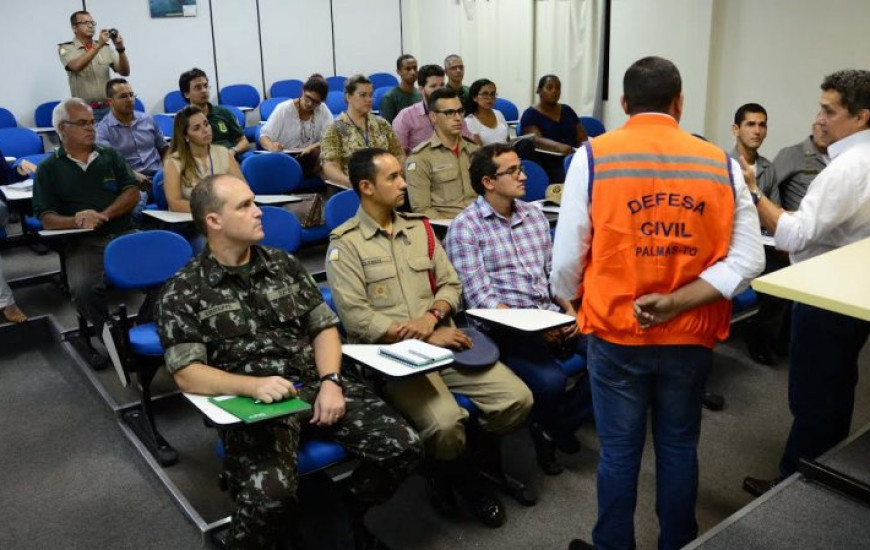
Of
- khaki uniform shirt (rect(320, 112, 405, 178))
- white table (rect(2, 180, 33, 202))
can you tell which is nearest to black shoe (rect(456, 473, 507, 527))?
khaki uniform shirt (rect(320, 112, 405, 178))

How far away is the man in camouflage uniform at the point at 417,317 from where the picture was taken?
2520mm

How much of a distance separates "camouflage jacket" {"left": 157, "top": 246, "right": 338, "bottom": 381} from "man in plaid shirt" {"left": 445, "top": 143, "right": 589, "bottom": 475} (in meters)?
0.74

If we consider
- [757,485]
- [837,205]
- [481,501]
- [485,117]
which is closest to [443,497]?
[481,501]

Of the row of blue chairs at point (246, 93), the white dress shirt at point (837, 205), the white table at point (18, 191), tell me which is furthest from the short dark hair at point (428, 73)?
the white dress shirt at point (837, 205)

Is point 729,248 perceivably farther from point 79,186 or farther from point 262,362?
point 79,186

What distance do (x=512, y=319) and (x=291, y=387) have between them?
846 mm

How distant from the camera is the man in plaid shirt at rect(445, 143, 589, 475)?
289cm

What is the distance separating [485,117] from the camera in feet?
18.7

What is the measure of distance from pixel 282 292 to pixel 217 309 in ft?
0.72

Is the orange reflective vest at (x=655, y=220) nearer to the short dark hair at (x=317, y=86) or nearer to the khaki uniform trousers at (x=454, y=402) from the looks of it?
the khaki uniform trousers at (x=454, y=402)

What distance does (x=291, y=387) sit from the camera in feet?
7.00

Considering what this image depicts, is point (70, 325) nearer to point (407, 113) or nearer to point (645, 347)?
point (407, 113)

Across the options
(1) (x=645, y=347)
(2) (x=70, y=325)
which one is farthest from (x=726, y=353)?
(2) (x=70, y=325)

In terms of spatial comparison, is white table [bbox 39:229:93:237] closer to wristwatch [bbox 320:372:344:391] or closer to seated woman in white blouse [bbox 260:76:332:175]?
wristwatch [bbox 320:372:344:391]
